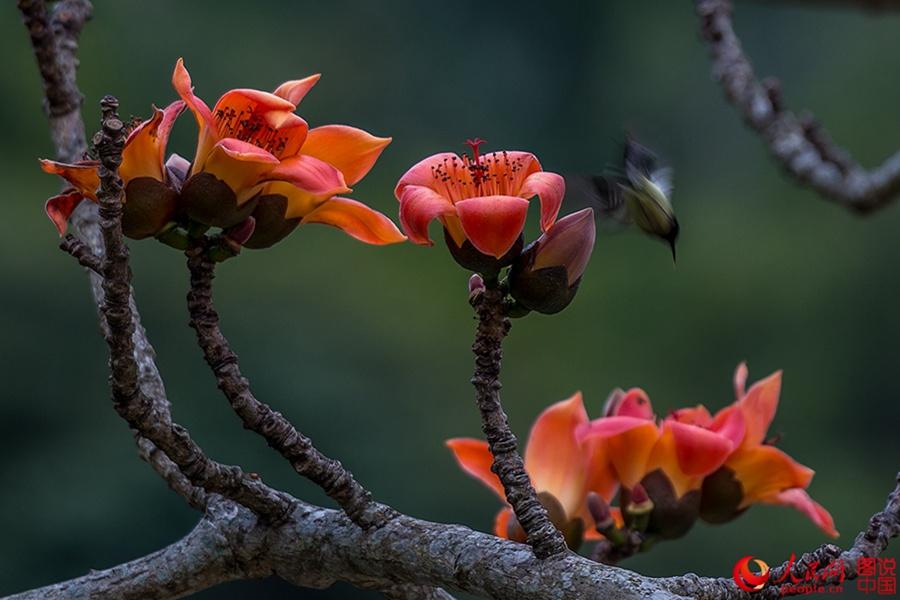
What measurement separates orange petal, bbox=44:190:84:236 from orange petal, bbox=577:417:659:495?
53 cm

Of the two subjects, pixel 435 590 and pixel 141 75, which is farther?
pixel 141 75

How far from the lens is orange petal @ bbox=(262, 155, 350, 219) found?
0.97m

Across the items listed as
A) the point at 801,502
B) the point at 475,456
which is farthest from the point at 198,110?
the point at 801,502

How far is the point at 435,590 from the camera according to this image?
1110 millimetres

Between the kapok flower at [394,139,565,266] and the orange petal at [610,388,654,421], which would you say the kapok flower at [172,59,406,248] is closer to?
the kapok flower at [394,139,565,266]

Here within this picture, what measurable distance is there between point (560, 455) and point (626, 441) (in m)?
0.07

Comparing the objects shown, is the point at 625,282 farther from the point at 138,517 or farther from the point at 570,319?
the point at 138,517

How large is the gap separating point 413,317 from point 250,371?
3194 millimetres

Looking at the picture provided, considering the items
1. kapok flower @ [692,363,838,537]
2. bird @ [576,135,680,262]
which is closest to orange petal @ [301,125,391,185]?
bird @ [576,135,680,262]

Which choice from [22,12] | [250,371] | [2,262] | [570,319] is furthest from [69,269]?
[22,12]

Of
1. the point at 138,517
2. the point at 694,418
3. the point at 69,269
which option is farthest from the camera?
the point at 69,269

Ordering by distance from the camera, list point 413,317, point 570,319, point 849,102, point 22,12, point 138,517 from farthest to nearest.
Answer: point 849,102 → point 570,319 → point 413,317 → point 138,517 → point 22,12

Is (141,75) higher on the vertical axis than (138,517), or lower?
higher

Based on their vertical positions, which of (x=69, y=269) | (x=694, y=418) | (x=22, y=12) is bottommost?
(x=694, y=418)
